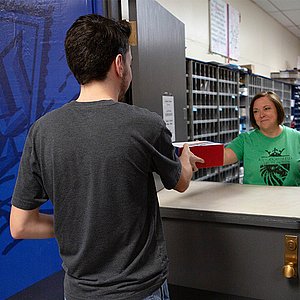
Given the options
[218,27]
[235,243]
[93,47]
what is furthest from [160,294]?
[218,27]

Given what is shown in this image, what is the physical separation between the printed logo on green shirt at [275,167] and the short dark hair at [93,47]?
1371 mm

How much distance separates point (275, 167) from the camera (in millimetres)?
2059

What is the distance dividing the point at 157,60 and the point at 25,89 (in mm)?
699

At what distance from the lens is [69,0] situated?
150 cm

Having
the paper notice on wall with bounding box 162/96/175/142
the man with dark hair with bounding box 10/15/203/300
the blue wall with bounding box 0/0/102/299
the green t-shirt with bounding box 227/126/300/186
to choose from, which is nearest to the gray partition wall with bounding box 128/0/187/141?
the paper notice on wall with bounding box 162/96/175/142

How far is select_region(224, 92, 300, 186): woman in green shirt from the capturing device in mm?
2053

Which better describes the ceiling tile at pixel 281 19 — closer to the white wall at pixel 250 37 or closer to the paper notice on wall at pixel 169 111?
the white wall at pixel 250 37

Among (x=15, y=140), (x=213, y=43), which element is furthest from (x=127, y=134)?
(x=213, y=43)

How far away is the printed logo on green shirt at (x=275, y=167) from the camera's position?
2.05 meters

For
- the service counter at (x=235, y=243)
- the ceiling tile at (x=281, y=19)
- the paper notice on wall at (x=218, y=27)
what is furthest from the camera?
the ceiling tile at (x=281, y=19)

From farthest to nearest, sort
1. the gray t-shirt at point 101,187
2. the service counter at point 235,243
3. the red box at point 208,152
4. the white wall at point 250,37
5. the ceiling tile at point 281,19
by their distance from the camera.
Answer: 1. the ceiling tile at point 281,19
2. the white wall at point 250,37
3. the red box at point 208,152
4. the service counter at point 235,243
5. the gray t-shirt at point 101,187

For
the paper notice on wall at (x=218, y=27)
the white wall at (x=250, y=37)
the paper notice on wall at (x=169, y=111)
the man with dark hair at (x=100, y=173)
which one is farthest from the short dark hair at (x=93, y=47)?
the paper notice on wall at (x=218, y=27)

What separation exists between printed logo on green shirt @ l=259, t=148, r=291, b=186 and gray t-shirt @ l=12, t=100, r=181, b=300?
1224 millimetres

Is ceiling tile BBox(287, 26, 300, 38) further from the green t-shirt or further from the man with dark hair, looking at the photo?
the man with dark hair
